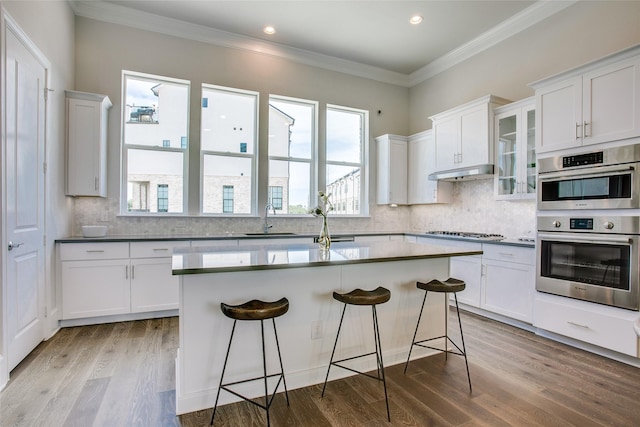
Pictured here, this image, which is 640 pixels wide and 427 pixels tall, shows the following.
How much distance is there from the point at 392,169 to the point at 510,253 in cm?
227

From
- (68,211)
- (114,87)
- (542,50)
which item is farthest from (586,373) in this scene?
(114,87)

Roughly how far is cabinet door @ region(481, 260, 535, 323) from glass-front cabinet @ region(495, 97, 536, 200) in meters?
0.83

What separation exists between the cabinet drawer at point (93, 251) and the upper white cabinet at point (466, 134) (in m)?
A: 4.06

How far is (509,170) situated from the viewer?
384 cm

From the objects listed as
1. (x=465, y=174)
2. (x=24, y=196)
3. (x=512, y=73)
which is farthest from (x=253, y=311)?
(x=512, y=73)

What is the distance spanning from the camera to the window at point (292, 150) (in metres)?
4.79

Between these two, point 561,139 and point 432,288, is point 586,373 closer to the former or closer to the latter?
point 432,288

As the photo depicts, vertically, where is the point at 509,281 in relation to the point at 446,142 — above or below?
below

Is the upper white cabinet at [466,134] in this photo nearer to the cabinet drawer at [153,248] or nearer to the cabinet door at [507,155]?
the cabinet door at [507,155]

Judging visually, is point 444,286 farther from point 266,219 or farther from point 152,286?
point 152,286

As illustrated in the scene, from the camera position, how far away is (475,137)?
4.09 metres

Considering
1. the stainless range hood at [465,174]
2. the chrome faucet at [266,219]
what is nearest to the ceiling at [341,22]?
the stainless range hood at [465,174]

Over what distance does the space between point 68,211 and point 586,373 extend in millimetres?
5004

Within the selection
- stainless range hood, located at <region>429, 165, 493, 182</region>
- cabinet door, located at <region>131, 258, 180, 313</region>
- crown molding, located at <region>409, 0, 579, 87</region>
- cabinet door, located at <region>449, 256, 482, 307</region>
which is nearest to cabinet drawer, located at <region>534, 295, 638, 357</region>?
cabinet door, located at <region>449, 256, 482, 307</region>
